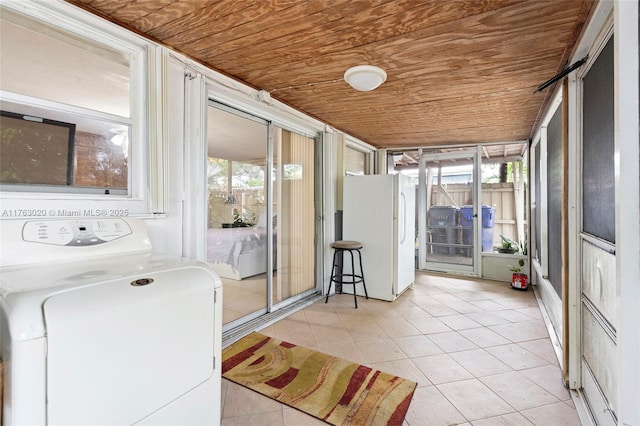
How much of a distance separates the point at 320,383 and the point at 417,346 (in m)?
0.99

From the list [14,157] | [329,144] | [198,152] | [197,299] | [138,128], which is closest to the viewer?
[197,299]

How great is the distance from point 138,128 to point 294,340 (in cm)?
207

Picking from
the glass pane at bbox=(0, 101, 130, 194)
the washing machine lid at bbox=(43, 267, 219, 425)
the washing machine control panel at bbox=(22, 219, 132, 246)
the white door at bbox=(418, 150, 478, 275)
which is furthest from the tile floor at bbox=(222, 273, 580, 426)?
the glass pane at bbox=(0, 101, 130, 194)

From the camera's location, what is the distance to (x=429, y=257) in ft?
17.6

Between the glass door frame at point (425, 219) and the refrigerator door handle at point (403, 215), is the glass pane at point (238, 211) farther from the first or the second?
the glass door frame at point (425, 219)

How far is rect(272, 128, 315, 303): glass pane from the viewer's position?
3.28m

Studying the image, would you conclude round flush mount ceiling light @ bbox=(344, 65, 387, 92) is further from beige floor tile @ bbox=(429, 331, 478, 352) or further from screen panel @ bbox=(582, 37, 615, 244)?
beige floor tile @ bbox=(429, 331, 478, 352)

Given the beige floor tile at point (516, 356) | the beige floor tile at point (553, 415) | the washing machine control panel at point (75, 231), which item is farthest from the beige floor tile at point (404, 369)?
the washing machine control panel at point (75, 231)

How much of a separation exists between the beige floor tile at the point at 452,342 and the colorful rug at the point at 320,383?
2.28 ft

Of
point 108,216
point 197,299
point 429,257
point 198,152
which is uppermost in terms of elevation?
point 198,152

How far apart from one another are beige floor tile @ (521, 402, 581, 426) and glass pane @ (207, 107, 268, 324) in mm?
2314

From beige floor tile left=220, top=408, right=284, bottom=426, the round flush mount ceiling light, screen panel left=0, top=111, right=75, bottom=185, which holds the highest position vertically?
the round flush mount ceiling light

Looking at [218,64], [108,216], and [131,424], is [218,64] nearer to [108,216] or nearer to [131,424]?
[108,216]

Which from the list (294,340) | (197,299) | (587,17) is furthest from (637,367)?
(294,340)
